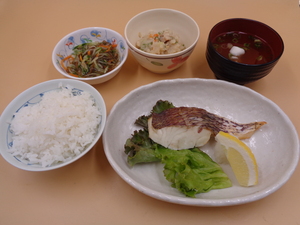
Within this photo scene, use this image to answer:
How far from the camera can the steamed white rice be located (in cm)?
122

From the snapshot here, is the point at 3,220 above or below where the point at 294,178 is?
→ below

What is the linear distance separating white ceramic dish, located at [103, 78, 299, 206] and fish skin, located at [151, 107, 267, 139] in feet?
0.32

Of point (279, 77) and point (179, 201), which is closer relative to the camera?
point (179, 201)

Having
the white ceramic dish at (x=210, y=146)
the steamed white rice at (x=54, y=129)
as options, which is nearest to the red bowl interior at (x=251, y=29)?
the white ceramic dish at (x=210, y=146)

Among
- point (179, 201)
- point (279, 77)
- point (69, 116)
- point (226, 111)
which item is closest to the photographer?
point (179, 201)

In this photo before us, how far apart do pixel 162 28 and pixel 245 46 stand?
28.9 inches

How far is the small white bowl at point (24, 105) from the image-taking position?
3.82 feet

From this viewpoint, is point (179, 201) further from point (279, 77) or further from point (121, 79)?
point (279, 77)

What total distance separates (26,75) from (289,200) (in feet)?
7.27

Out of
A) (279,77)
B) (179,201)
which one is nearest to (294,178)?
(179,201)

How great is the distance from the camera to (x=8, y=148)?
123cm

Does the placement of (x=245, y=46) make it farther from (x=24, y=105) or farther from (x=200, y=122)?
(x=24, y=105)

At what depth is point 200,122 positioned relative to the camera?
140cm

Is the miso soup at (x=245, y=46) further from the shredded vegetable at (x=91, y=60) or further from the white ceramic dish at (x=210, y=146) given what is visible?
the shredded vegetable at (x=91, y=60)
